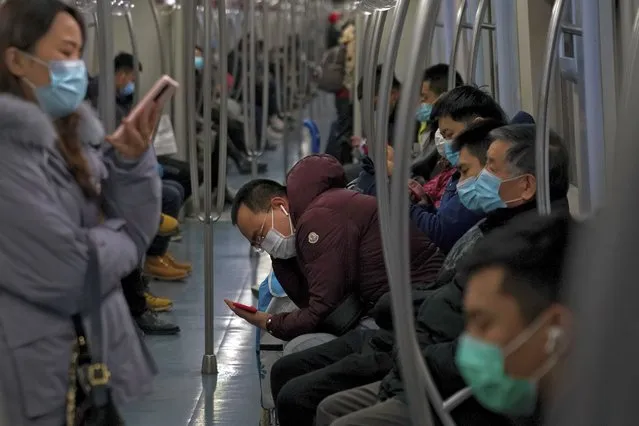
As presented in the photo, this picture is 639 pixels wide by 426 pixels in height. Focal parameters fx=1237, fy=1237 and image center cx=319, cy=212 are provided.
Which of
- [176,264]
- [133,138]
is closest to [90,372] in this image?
[133,138]

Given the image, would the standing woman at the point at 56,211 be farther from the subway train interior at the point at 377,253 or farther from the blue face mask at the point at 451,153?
the blue face mask at the point at 451,153

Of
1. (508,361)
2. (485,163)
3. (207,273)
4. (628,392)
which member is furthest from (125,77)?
(628,392)

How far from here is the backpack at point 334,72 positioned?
47.3ft

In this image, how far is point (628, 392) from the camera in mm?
1264

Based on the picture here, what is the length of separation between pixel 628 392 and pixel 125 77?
304 inches

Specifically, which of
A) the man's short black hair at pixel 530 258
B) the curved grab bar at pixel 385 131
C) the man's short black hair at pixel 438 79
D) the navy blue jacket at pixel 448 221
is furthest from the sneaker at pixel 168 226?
the man's short black hair at pixel 530 258

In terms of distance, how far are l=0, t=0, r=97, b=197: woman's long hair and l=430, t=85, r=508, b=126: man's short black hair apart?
2216 mm

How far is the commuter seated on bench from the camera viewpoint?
3.24m

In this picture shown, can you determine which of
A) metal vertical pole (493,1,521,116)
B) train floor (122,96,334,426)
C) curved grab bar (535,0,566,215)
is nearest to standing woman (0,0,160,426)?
curved grab bar (535,0,566,215)

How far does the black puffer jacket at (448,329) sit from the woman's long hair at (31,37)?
910mm

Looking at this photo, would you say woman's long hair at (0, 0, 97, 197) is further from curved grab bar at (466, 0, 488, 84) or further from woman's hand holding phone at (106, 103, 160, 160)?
curved grab bar at (466, 0, 488, 84)

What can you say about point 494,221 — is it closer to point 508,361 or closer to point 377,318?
point 377,318

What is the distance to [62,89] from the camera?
2756mm

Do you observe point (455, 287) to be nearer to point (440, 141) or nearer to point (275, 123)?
point (440, 141)
